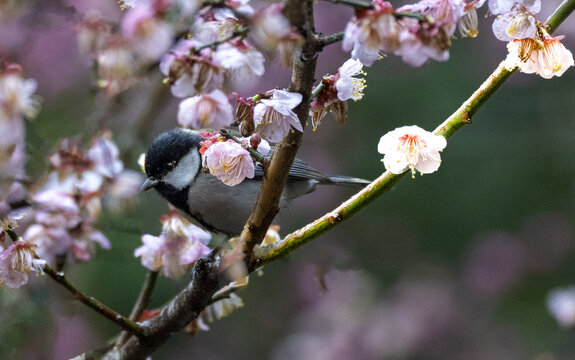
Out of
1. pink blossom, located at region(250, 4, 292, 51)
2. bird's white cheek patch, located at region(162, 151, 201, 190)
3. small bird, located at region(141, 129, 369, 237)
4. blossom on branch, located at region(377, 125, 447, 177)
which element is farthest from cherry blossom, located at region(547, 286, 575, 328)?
pink blossom, located at region(250, 4, 292, 51)

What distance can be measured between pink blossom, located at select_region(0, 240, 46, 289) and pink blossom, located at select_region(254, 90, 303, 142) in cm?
42

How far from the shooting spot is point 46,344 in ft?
Result: 3.97

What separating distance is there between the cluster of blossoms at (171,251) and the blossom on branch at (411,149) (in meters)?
0.45

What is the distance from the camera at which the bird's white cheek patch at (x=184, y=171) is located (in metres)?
1.83

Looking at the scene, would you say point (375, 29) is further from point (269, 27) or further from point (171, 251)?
point (171, 251)

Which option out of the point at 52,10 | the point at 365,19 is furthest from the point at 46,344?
the point at 365,19

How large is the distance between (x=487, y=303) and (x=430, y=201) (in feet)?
1.71

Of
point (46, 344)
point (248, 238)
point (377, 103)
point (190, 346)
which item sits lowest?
point (46, 344)

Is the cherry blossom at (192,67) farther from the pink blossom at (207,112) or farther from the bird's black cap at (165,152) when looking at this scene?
the bird's black cap at (165,152)

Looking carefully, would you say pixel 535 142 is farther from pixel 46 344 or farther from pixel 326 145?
Result: pixel 46 344

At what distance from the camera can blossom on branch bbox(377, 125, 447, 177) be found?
3.49 feet

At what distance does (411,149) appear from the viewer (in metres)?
1.08

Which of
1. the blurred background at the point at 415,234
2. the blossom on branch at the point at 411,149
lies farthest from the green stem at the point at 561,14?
the blurred background at the point at 415,234

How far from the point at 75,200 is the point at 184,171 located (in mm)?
524
